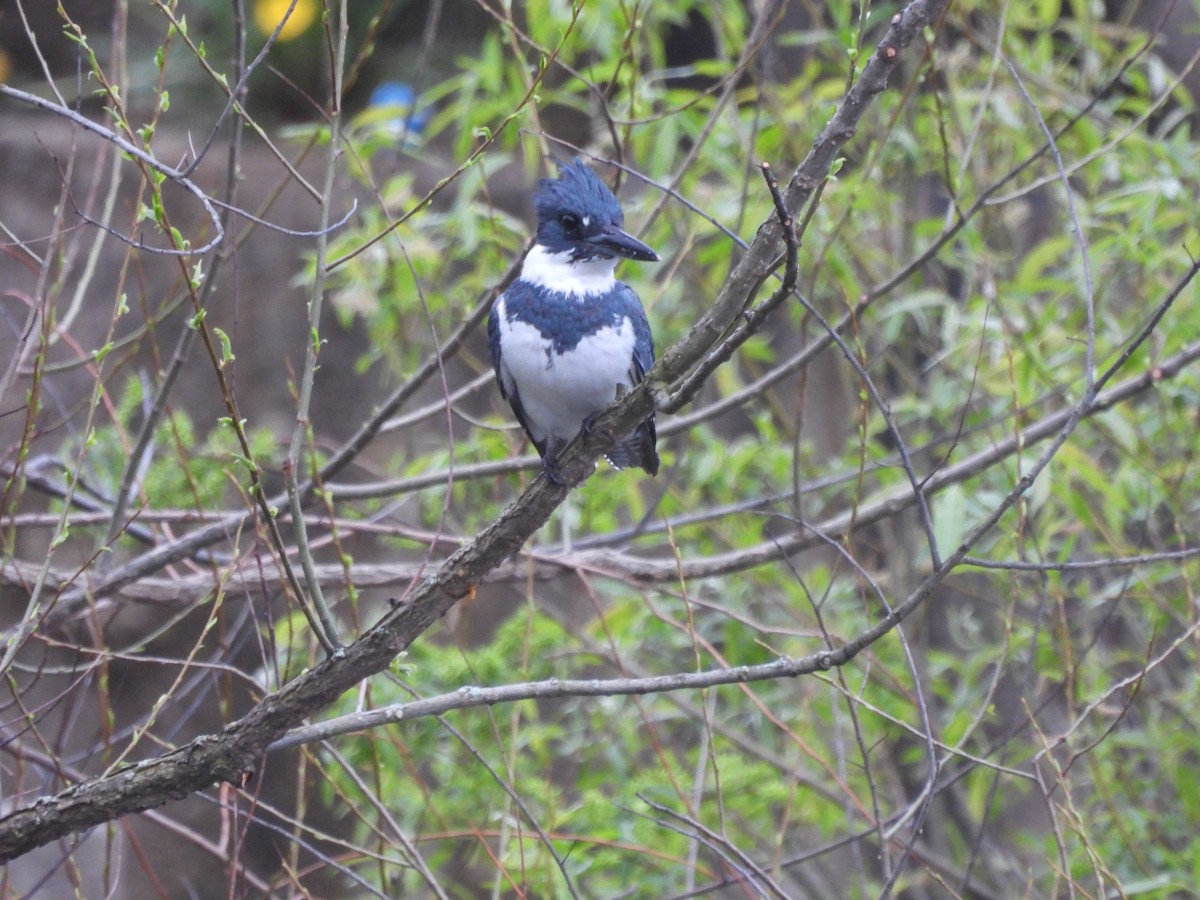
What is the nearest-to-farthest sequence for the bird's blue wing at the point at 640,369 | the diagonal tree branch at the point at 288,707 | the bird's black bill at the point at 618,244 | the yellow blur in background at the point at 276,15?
the diagonal tree branch at the point at 288,707
the bird's black bill at the point at 618,244
the bird's blue wing at the point at 640,369
the yellow blur in background at the point at 276,15

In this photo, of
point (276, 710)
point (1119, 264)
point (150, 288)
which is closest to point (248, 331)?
point (150, 288)

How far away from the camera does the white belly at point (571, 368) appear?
2.72m

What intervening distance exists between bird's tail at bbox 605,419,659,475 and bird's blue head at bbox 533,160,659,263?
0.40 meters

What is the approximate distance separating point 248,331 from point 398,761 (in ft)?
10.8

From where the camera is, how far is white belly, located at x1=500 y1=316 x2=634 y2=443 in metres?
2.72

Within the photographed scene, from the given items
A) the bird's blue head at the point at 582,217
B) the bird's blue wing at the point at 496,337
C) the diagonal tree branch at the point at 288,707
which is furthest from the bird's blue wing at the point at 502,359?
the diagonal tree branch at the point at 288,707

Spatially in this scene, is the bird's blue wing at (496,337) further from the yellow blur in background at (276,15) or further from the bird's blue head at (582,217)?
the yellow blur in background at (276,15)

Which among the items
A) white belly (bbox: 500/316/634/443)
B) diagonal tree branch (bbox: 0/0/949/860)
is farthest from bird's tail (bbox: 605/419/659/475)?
diagonal tree branch (bbox: 0/0/949/860)

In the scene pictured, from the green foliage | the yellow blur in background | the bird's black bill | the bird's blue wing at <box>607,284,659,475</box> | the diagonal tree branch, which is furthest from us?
the yellow blur in background

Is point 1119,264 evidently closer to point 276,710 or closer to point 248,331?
point 276,710

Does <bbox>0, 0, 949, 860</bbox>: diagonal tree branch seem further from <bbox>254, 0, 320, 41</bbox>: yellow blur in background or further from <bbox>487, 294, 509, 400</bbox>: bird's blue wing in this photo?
<bbox>254, 0, 320, 41</bbox>: yellow blur in background

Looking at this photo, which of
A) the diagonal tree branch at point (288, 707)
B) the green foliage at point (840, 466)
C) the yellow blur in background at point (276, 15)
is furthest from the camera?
the yellow blur in background at point (276, 15)

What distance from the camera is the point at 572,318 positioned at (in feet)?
9.01

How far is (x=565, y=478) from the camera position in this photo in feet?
6.70
